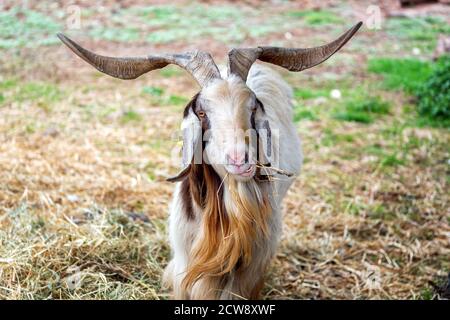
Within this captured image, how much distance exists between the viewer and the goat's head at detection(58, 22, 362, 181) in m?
3.70

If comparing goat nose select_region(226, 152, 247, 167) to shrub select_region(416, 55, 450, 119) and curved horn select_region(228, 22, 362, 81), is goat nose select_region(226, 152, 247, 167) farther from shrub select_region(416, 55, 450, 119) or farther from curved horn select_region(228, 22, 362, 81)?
shrub select_region(416, 55, 450, 119)

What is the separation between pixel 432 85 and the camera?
924 cm

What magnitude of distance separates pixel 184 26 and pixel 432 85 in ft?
20.0

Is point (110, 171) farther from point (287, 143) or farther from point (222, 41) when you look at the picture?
point (222, 41)

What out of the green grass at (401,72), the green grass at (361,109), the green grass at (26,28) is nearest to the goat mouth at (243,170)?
the green grass at (361,109)

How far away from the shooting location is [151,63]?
160 inches

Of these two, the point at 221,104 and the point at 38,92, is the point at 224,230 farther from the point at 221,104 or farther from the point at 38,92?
the point at 38,92

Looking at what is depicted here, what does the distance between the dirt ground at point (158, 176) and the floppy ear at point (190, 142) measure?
28 cm

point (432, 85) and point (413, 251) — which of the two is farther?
point (432, 85)

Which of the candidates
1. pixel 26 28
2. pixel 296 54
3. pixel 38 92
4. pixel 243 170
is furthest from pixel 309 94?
pixel 26 28

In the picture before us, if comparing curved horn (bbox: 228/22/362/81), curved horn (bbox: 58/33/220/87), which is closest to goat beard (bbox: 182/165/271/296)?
curved horn (bbox: 58/33/220/87)

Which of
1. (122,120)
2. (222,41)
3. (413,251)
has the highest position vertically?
(222,41)

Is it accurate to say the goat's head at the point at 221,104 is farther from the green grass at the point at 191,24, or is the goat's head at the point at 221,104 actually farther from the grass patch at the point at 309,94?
the green grass at the point at 191,24
